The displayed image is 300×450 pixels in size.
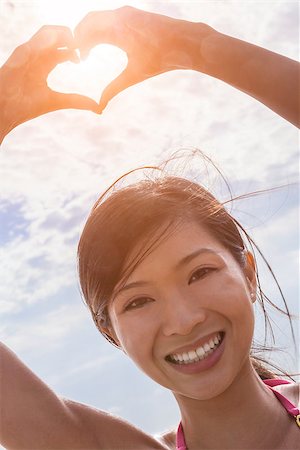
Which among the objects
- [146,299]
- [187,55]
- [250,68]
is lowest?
[146,299]

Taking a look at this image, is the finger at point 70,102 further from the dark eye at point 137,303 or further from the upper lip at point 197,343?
the upper lip at point 197,343

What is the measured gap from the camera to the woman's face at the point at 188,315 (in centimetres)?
309

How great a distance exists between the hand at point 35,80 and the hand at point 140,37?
0.35 feet

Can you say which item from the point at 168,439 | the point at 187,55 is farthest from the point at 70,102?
the point at 168,439

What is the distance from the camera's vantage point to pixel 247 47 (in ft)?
9.52

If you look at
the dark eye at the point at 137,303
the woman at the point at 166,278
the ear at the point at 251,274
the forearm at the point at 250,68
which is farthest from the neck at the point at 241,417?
the forearm at the point at 250,68

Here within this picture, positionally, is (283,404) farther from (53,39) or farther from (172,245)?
(53,39)

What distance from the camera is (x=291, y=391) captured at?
3611 millimetres

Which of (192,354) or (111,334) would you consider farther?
(111,334)

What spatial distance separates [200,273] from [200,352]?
0.37m

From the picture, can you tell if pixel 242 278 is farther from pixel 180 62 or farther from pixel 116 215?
pixel 180 62

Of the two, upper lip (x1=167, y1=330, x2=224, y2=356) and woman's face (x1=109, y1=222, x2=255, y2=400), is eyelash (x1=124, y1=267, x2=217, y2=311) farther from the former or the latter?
upper lip (x1=167, y1=330, x2=224, y2=356)

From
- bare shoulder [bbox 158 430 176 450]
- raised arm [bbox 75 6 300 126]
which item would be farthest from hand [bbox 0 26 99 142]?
bare shoulder [bbox 158 430 176 450]

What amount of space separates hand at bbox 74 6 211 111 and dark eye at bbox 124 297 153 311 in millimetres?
1065
